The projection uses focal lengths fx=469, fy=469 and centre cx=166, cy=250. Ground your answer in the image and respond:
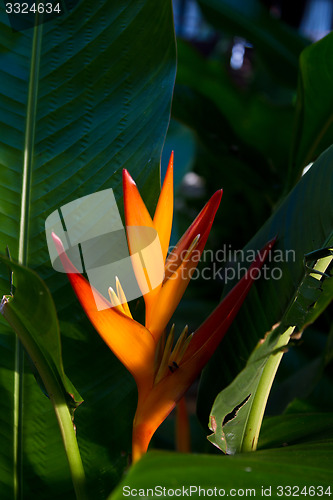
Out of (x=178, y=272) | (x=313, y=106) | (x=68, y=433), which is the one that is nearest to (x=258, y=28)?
(x=313, y=106)

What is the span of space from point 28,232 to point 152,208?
0.13 m

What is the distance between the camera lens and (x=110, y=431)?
0.49 meters

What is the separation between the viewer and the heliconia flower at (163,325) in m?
0.37

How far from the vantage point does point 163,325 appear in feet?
1.28

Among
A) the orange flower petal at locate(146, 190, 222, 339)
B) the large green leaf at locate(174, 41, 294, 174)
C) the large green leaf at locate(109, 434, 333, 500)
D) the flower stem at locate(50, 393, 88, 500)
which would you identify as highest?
the large green leaf at locate(174, 41, 294, 174)

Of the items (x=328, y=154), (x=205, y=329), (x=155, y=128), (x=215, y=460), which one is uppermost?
(x=155, y=128)

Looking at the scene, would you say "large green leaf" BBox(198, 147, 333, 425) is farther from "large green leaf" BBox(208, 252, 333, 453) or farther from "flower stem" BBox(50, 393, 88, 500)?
"flower stem" BBox(50, 393, 88, 500)

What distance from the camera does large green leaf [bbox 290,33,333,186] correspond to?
61cm

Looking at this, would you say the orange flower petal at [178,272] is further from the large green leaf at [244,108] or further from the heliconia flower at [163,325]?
the large green leaf at [244,108]

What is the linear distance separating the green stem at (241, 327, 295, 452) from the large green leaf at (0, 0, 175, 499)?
0.13 meters

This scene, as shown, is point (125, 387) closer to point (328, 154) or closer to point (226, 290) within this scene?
point (226, 290)

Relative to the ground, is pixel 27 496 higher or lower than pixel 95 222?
lower

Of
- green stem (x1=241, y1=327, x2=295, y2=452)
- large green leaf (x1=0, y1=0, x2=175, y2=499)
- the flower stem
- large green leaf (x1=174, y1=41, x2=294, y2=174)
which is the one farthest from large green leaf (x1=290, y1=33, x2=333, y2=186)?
large green leaf (x1=174, y1=41, x2=294, y2=174)

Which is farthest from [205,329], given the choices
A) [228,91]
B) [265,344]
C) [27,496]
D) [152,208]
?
[228,91]
